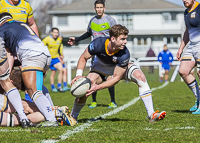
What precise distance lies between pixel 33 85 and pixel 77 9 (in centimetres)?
4880

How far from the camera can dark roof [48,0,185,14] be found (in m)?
53.2

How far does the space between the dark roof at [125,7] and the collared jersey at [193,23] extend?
152 ft

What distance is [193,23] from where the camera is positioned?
7.18 m

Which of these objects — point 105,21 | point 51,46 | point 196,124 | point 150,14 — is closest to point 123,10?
point 150,14

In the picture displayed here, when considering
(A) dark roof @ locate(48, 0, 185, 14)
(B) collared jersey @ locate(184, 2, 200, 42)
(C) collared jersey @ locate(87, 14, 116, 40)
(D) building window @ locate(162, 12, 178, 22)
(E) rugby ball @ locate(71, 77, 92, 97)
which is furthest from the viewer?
(D) building window @ locate(162, 12, 178, 22)

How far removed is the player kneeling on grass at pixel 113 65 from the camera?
586 cm

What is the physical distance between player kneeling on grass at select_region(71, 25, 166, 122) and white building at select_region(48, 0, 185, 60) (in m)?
46.1

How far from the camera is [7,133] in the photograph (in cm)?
531

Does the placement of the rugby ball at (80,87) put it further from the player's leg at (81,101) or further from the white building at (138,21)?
the white building at (138,21)

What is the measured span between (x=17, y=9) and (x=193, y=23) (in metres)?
3.22

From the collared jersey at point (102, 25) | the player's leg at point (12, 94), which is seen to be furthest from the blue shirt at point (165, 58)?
the player's leg at point (12, 94)

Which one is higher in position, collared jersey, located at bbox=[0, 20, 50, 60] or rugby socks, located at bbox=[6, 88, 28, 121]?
collared jersey, located at bbox=[0, 20, 50, 60]

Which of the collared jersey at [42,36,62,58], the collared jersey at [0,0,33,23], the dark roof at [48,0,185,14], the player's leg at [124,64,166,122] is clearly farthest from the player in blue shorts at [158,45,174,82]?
the dark roof at [48,0,185,14]

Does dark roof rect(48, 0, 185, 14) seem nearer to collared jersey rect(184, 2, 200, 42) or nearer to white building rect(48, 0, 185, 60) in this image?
white building rect(48, 0, 185, 60)
